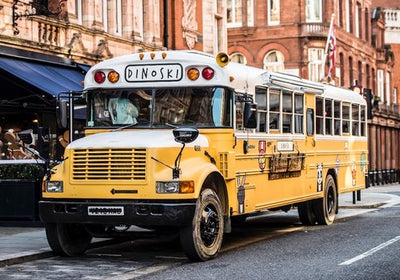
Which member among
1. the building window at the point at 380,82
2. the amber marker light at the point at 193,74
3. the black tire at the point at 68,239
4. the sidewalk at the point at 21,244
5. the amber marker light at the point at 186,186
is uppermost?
the building window at the point at 380,82

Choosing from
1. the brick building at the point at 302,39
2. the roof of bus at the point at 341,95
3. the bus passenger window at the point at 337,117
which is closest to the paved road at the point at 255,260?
the bus passenger window at the point at 337,117

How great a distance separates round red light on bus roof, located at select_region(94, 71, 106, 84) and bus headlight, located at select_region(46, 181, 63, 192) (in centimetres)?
193

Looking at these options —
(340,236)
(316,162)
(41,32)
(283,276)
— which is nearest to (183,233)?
(283,276)

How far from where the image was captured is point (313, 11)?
5378cm

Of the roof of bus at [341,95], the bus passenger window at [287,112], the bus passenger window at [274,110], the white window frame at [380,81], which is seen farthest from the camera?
the white window frame at [380,81]

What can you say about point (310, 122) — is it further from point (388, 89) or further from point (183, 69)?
point (388, 89)

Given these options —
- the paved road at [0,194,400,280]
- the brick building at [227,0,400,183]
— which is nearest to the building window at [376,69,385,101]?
the brick building at [227,0,400,183]

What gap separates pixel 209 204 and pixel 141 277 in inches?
77.5

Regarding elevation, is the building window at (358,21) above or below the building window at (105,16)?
above

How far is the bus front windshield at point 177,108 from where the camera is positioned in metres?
13.5

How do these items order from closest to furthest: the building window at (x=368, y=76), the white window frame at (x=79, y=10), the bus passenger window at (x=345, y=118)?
the bus passenger window at (x=345, y=118)
the white window frame at (x=79, y=10)
the building window at (x=368, y=76)

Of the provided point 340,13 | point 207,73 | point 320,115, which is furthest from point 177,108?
point 340,13

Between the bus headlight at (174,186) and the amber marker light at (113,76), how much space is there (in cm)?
228

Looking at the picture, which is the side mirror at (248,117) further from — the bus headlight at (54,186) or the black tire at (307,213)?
the black tire at (307,213)
